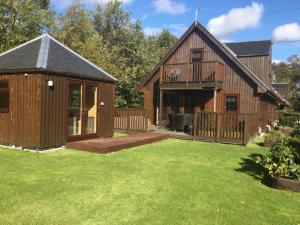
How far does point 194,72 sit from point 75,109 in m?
8.56

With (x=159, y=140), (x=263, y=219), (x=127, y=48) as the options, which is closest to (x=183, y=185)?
(x=263, y=219)

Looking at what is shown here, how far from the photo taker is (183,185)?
6555 millimetres

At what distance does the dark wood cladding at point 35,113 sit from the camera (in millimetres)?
9844

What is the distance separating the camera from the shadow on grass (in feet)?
24.1

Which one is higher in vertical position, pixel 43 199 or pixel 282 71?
pixel 282 71

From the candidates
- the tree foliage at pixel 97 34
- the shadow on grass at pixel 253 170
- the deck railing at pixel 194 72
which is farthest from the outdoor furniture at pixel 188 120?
the tree foliage at pixel 97 34

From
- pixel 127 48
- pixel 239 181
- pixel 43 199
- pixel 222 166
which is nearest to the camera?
pixel 43 199

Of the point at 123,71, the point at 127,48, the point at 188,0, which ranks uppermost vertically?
the point at 188,0

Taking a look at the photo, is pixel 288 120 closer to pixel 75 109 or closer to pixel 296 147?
pixel 296 147

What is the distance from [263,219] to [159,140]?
920 cm

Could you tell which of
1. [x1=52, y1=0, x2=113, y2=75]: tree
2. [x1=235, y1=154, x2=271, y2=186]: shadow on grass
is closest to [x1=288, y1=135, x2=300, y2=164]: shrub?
[x1=235, y1=154, x2=271, y2=186]: shadow on grass

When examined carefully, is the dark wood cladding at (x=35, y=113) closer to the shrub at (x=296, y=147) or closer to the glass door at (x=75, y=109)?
the glass door at (x=75, y=109)

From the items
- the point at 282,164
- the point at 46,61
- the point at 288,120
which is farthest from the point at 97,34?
the point at 282,164

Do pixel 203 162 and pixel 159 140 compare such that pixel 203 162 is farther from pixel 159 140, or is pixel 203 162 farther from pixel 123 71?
pixel 123 71
